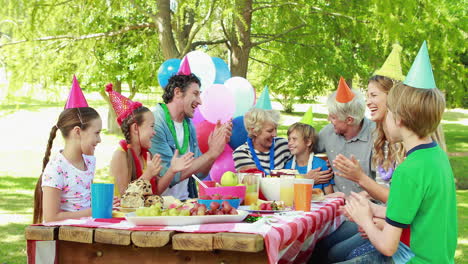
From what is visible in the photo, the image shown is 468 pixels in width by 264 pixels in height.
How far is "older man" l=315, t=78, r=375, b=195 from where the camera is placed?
430 centimetres

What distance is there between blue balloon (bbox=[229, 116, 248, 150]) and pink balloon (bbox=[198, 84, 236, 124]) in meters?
0.22

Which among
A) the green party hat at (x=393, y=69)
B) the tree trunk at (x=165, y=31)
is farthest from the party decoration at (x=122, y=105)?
the tree trunk at (x=165, y=31)

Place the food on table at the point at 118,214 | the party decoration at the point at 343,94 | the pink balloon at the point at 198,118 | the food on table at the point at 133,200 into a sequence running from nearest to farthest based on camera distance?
1. the food on table at the point at 118,214
2. the food on table at the point at 133,200
3. the party decoration at the point at 343,94
4. the pink balloon at the point at 198,118

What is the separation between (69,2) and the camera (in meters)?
8.66

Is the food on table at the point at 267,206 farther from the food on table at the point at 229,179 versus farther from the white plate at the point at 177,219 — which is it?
the white plate at the point at 177,219

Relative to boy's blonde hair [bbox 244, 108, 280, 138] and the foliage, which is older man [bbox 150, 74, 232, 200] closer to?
boy's blonde hair [bbox 244, 108, 280, 138]

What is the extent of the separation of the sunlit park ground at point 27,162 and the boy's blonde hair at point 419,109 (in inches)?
94.4

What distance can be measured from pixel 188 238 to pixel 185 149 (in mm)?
2165

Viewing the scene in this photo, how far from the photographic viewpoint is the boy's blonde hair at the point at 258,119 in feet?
15.1

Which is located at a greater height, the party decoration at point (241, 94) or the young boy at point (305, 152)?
the party decoration at point (241, 94)

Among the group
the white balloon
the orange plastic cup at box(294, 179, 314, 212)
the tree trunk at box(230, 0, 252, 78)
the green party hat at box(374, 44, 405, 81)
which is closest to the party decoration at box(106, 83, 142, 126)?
the orange plastic cup at box(294, 179, 314, 212)

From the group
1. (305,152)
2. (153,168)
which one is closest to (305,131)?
(305,152)

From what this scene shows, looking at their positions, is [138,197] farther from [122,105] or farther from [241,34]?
[241,34]

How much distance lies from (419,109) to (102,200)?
149 centimetres
